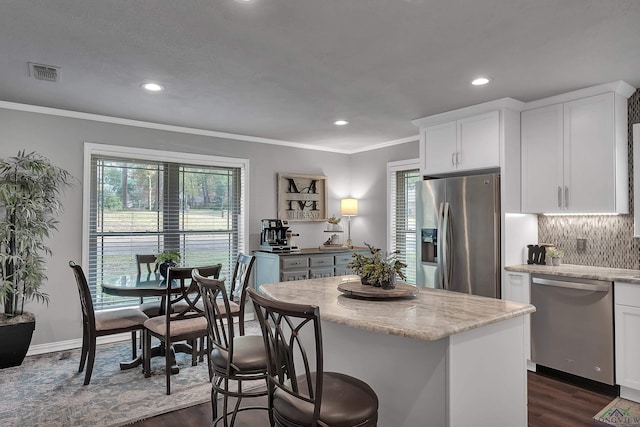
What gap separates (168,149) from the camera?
16.4 ft

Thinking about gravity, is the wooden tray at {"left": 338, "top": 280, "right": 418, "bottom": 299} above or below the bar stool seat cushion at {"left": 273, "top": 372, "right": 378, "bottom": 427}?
above

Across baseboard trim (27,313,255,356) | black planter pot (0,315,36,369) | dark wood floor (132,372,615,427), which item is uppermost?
black planter pot (0,315,36,369)

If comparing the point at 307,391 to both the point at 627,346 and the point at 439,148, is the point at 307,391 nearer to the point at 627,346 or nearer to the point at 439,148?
the point at 627,346

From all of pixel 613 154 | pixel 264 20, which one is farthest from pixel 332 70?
pixel 613 154

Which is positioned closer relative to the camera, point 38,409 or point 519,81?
point 38,409

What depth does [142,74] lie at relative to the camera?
3238 millimetres

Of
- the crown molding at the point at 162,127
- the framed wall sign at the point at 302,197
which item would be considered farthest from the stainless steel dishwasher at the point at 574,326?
the framed wall sign at the point at 302,197

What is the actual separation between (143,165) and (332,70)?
9.17 feet

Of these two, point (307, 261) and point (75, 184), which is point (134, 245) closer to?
point (75, 184)

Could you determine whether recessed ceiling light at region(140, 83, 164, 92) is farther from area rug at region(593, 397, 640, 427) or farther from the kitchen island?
area rug at region(593, 397, 640, 427)

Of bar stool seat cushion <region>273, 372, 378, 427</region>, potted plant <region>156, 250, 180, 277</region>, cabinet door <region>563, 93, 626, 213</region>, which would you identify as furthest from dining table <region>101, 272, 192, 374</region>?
cabinet door <region>563, 93, 626, 213</region>

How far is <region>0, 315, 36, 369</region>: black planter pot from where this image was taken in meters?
3.71

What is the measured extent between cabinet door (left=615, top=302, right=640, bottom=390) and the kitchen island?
1605mm

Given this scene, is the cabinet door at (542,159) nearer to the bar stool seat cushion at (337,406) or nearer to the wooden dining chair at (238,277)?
the wooden dining chair at (238,277)
